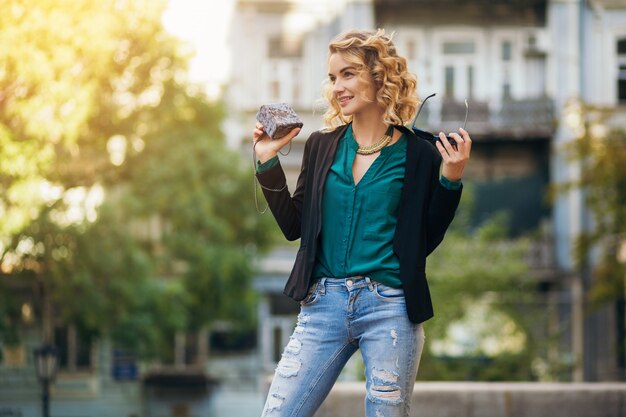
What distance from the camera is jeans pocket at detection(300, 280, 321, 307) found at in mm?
3718

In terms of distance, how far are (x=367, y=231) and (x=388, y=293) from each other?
0.21m

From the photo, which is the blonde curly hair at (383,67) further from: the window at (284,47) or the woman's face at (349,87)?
the window at (284,47)

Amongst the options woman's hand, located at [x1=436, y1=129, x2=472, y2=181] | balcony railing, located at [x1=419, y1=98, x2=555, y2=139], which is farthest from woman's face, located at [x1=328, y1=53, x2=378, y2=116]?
balcony railing, located at [x1=419, y1=98, x2=555, y2=139]

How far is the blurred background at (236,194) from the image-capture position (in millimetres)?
16719

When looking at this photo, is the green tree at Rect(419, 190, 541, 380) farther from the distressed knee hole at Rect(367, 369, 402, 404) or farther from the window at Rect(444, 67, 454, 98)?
the distressed knee hole at Rect(367, 369, 402, 404)

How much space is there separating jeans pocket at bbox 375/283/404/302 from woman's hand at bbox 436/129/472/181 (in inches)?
15.7

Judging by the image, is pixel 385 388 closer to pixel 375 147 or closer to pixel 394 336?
pixel 394 336

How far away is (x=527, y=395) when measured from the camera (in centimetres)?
683

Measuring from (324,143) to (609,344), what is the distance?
2447 centimetres

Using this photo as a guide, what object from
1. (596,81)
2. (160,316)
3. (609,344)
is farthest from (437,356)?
(596,81)

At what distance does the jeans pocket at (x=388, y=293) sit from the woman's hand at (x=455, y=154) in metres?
0.40

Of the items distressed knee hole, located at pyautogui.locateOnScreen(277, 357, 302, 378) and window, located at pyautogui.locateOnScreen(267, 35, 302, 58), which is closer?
distressed knee hole, located at pyautogui.locateOnScreen(277, 357, 302, 378)

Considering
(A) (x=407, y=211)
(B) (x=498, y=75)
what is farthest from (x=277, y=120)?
(B) (x=498, y=75)

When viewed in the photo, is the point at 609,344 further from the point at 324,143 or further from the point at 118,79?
the point at 324,143
